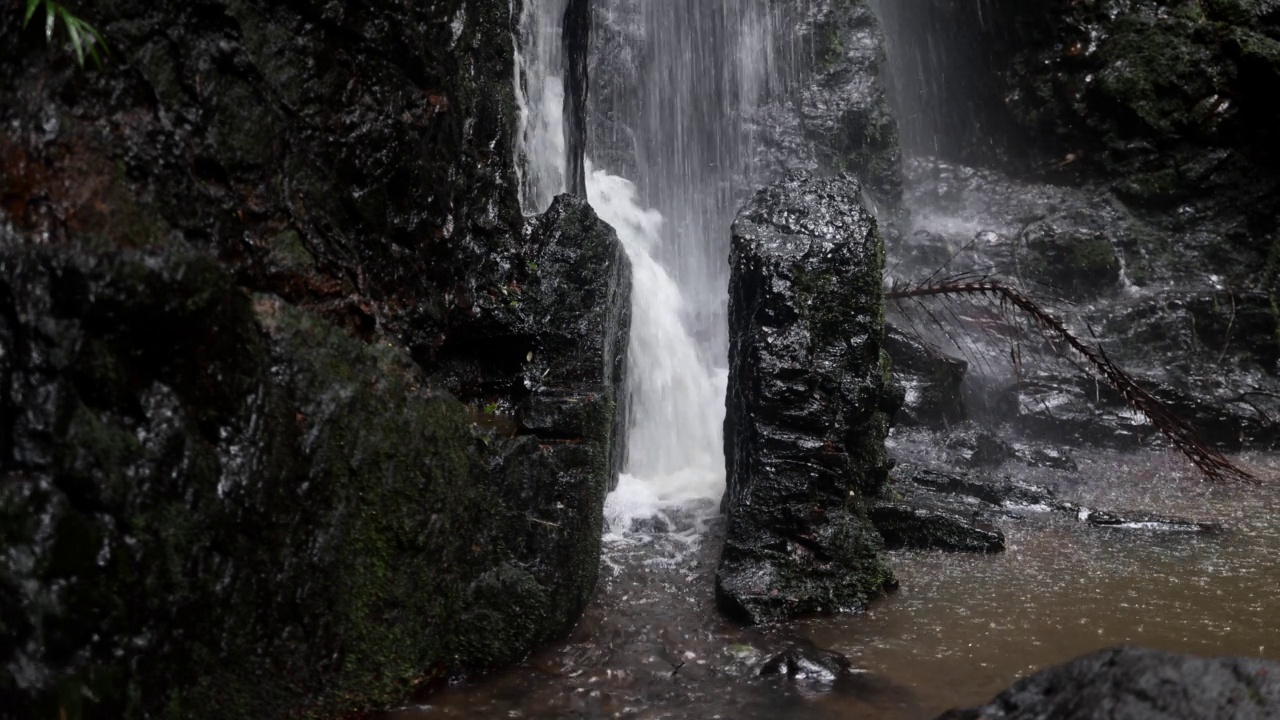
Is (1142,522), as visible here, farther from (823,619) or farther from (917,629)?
(823,619)

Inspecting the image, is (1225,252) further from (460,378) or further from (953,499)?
(460,378)

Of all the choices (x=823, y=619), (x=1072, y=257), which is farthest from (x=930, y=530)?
(x=1072, y=257)

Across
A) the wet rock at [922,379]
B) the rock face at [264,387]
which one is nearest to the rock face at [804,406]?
the rock face at [264,387]

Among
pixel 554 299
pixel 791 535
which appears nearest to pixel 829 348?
pixel 791 535

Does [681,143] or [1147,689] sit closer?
[1147,689]

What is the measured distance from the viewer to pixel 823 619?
14.4 ft

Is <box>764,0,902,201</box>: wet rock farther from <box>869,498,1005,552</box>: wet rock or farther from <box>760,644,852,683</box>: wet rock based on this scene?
<box>760,644,852,683</box>: wet rock

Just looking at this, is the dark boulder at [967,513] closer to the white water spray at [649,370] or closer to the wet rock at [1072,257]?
the white water spray at [649,370]

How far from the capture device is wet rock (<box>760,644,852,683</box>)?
355 centimetres

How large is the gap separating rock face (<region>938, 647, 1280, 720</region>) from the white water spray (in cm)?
408

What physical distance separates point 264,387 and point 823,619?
316cm

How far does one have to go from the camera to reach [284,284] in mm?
3051

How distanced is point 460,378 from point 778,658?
2.10 meters

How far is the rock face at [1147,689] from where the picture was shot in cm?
199
